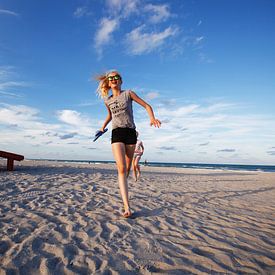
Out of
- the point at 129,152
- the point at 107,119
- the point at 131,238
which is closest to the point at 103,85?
the point at 107,119

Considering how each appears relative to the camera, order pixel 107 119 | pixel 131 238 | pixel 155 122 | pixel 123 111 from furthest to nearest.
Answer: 1. pixel 107 119
2. pixel 123 111
3. pixel 155 122
4. pixel 131 238

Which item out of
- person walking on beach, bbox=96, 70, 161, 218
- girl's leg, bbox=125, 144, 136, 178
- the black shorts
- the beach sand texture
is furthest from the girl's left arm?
the beach sand texture

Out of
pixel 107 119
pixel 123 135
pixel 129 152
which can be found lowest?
pixel 129 152

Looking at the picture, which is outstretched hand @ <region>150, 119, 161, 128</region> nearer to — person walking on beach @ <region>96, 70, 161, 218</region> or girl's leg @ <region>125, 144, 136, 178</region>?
person walking on beach @ <region>96, 70, 161, 218</region>

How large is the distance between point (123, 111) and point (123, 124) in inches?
9.2

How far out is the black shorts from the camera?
3783mm

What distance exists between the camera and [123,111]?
3.89m

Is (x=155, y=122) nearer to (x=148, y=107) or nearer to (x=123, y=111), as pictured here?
(x=148, y=107)

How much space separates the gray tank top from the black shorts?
7 centimetres

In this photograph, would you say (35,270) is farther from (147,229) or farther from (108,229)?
(147,229)

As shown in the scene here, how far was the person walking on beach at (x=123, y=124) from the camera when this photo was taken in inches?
148

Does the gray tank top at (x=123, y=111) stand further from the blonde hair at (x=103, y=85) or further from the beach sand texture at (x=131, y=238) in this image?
the beach sand texture at (x=131, y=238)

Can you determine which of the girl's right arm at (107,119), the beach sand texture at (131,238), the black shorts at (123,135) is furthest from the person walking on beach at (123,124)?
the beach sand texture at (131,238)

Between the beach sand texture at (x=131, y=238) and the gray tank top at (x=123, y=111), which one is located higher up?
the gray tank top at (x=123, y=111)
